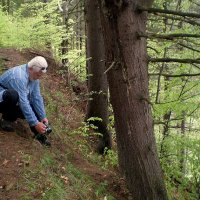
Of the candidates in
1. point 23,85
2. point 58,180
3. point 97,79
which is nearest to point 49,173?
point 58,180

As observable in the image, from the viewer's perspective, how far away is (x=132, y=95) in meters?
4.64

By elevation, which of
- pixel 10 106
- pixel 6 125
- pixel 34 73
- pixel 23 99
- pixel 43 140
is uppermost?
pixel 34 73

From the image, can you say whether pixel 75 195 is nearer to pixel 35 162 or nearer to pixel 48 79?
pixel 35 162

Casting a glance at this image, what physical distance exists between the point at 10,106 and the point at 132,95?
7.18ft

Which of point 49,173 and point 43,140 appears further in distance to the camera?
point 43,140

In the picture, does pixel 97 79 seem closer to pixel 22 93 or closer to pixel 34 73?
pixel 34 73

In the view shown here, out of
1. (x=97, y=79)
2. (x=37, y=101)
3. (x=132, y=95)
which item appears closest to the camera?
(x=132, y=95)

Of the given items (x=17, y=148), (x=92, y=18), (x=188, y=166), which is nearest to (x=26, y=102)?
(x=17, y=148)

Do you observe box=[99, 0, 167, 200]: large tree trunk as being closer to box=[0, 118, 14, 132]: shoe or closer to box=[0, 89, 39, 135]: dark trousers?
box=[0, 89, 39, 135]: dark trousers

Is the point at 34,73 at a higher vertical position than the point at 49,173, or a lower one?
higher

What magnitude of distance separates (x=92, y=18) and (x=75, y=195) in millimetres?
4984

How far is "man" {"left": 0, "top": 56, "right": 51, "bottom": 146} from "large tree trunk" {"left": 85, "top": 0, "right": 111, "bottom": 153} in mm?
2966

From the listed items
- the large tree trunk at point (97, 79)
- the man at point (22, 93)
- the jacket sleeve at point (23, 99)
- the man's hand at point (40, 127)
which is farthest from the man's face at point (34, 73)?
the large tree trunk at point (97, 79)

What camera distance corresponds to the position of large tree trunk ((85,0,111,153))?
881 cm
